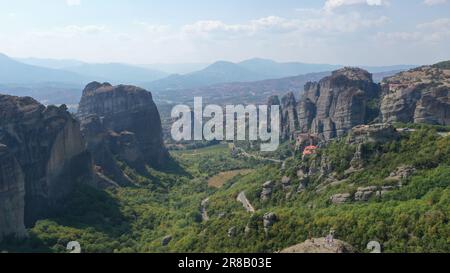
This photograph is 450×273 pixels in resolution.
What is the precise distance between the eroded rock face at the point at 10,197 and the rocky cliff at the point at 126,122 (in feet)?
99.3

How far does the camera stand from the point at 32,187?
47312 mm

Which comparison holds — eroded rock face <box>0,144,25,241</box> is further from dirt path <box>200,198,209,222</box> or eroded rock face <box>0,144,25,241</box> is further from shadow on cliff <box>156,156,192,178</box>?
shadow on cliff <box>156,156,192,178</box>

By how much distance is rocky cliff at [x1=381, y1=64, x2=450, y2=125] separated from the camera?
2496 inches

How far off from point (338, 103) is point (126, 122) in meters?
36.2

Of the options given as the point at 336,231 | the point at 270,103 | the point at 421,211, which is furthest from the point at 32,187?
the point at 270,103

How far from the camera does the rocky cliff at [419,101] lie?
6341 cm

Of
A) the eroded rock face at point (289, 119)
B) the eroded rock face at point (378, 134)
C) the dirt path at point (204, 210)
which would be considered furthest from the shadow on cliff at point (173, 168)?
the eroded rock face at point (378, 134)

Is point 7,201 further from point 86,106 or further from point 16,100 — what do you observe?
point 86,106

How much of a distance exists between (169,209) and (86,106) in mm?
34442

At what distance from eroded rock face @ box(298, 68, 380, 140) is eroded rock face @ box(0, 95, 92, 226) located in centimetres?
4332

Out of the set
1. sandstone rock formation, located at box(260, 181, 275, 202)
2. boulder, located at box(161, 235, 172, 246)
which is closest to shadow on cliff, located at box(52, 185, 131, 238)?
boulder, located at box(161, 235, 172, 246)

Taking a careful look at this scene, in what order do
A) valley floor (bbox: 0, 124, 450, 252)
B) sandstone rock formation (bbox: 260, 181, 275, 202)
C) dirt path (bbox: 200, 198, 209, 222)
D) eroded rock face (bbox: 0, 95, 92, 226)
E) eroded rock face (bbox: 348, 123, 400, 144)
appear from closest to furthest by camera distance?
valley floor (bbox: 0, 124, 450, 252), eroded rock face (bbox: 348, 123, 400, 144), eroded rock face (bbox: 0, 95, 92, 226), sandstone rock formation (bbox: 260, 181, 275, 202), dirt path (bbox: 200, 198, 209, 222)

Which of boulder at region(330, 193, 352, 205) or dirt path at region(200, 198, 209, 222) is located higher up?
boulder at region(330, 193, 352, 205)

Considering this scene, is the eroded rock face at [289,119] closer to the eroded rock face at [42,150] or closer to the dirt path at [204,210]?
the dirt path at [204,210]
